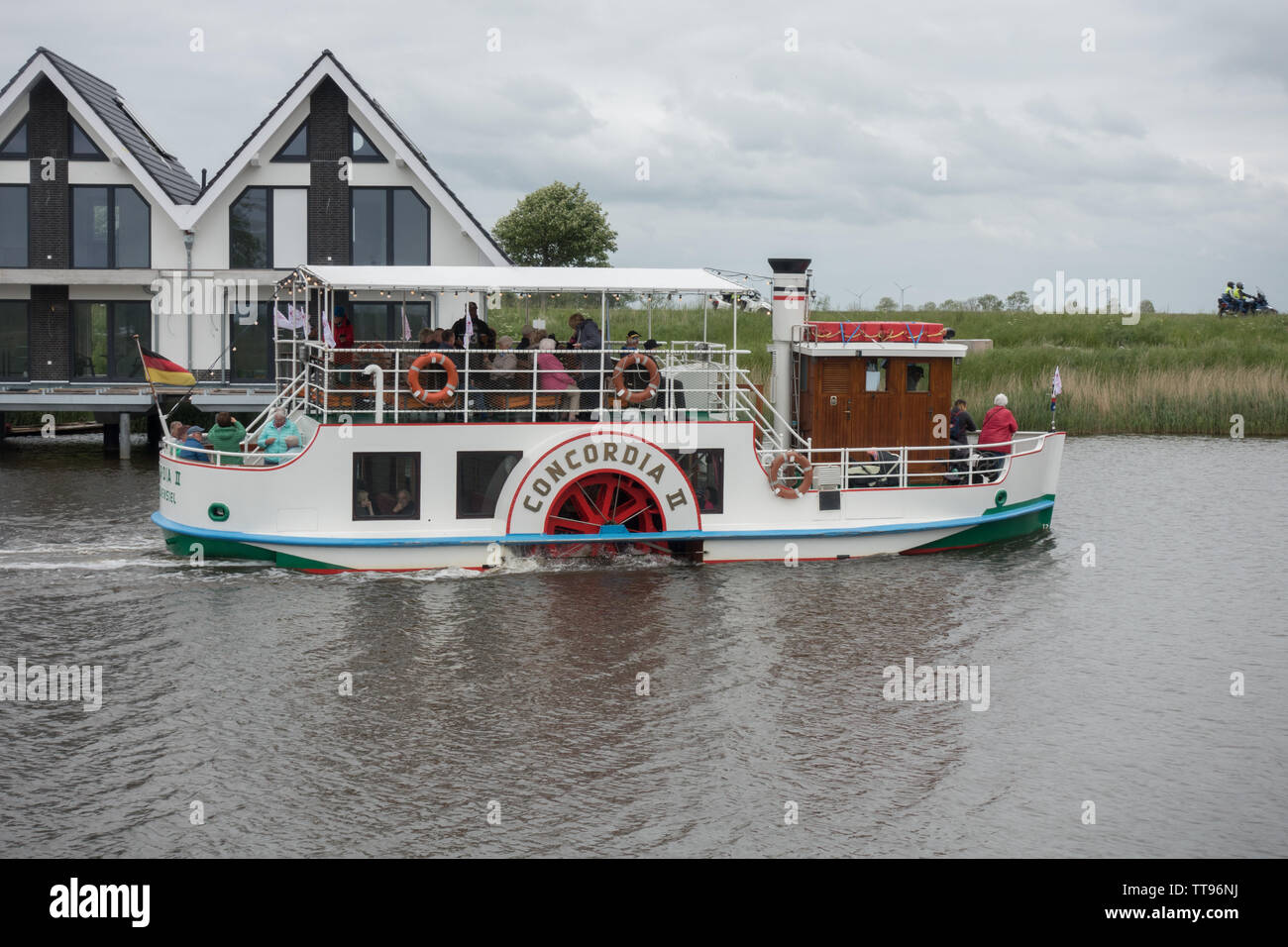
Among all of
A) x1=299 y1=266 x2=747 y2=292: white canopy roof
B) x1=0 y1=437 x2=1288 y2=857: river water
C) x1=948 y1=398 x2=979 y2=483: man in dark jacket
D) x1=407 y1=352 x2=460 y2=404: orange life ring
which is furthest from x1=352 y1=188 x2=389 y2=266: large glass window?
x1=948 y1=398 x2=979 y2=483: man in dark jacket

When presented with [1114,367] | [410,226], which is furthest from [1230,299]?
[410,226]

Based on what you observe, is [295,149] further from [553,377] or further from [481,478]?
[481,478]

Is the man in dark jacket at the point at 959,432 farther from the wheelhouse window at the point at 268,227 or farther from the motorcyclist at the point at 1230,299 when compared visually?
the motorcyclist at the point at 1230,299

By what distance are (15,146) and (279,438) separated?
68.2ft

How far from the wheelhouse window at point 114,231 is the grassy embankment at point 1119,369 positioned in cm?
1360

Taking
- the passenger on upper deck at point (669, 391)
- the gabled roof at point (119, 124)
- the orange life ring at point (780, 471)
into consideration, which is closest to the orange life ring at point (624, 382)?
the passenger on upper deck at point (669, 391)

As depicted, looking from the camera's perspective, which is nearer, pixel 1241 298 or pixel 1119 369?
pixel 1119 369

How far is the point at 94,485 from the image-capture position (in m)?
28.8

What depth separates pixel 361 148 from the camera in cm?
3528

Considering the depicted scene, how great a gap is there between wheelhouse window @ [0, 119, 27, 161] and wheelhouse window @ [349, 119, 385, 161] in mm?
8591

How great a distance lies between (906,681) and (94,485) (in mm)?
19463

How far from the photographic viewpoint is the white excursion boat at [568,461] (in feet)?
64.9
